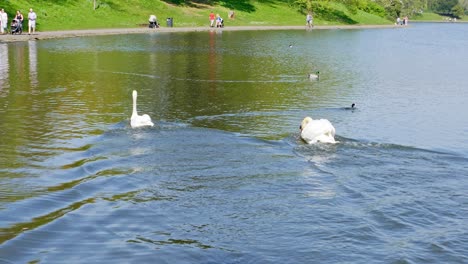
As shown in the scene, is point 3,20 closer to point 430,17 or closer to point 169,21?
point 169,21

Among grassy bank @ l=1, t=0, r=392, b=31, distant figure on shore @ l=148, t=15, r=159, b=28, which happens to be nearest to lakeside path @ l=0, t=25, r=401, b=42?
distant figure on shore @ l=148, t=15, r=159, b=28

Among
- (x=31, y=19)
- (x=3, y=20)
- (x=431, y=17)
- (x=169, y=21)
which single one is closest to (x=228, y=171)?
(x=31, y=19)

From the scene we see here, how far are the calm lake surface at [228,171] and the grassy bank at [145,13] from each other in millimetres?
30712

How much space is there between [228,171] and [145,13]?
201 feet

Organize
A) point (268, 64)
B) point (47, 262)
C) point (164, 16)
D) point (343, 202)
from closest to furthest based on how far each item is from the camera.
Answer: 1. point (47, 262)
2. point (343, 202)
3. point (268, 64)
4. point (164, 16)

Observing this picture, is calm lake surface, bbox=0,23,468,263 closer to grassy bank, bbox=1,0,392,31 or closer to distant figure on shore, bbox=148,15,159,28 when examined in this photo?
grassy bank, bbox=1,0,392,31

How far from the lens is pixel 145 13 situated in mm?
73938

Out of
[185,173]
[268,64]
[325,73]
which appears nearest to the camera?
[185,173]

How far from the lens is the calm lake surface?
1084cm

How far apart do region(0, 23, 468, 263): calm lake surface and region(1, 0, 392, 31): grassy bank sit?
30.7 m

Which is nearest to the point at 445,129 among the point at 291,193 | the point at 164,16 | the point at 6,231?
the point at 291,193

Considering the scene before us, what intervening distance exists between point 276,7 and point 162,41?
4412cm

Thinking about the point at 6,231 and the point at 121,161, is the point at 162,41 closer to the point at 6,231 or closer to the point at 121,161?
the point at 121,161

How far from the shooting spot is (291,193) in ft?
44.1
